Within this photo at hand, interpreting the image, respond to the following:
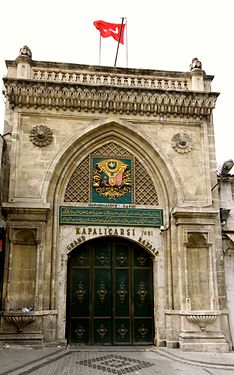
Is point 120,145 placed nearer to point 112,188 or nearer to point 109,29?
point 112,188

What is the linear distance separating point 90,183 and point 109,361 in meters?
4.36

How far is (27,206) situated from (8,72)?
3.79 meters

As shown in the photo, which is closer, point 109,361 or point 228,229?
point 109,361

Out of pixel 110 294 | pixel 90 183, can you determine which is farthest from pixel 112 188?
pixel 110 294

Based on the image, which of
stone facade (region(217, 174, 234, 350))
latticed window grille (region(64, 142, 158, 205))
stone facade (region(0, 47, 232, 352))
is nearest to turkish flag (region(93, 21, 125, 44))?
stone facade (region(0, 47, 232, 352))

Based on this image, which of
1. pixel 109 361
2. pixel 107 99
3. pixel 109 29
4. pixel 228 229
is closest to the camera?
pixel 109 361

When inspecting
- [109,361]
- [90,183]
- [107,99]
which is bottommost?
[109,361]

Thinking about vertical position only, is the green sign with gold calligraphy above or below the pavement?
above

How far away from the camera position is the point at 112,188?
10258 millimetres

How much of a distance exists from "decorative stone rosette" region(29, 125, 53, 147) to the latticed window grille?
105 centimetres

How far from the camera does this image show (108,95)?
1034 cm

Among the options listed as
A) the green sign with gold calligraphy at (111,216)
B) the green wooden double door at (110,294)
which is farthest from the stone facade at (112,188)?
the green wooden double door at (110,294)

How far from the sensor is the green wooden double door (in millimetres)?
9578

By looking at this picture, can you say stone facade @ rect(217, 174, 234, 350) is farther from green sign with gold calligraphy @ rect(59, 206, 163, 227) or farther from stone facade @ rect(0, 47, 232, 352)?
green sign with gold calligraphy @ rect(59, 206, 163, 227)
